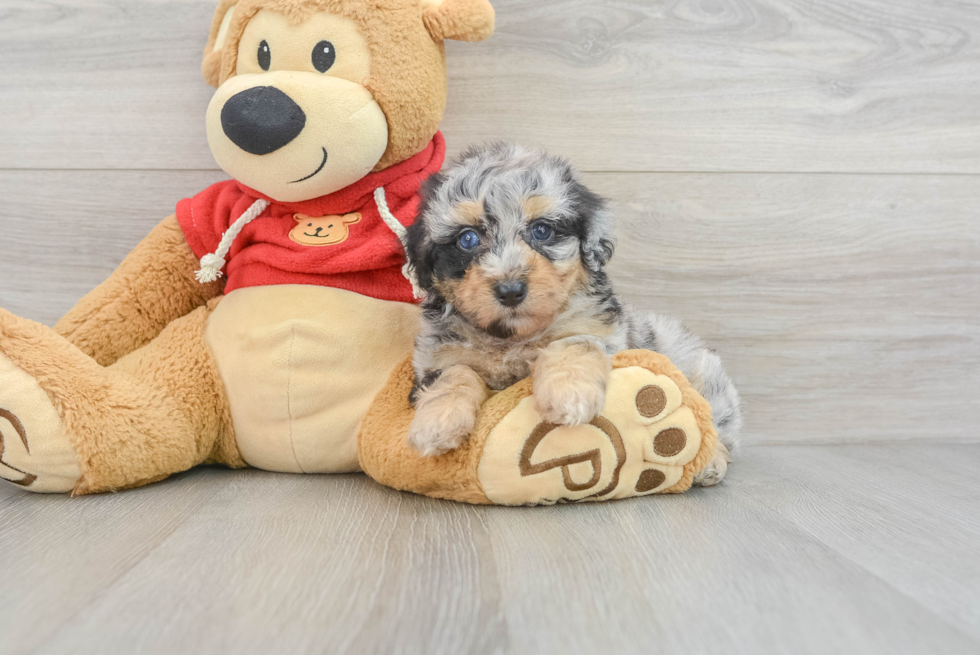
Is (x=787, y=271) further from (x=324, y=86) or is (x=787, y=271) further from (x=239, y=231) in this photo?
(x=239, y=231)

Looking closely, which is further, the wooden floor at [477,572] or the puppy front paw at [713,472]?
the puppy front paw at [713,472]

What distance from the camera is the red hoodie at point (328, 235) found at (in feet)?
5.83

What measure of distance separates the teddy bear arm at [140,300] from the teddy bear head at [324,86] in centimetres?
41

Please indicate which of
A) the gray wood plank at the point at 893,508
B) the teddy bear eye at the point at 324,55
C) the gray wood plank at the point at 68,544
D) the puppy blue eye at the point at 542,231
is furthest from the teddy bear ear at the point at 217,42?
the gray wood plank at the point at 893,508

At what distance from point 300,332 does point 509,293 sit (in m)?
0.62

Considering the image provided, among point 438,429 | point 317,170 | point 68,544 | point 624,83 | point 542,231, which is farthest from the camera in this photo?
point 624,83

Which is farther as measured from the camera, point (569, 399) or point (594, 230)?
point (594, 230)

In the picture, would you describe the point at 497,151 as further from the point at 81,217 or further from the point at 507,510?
the point at 81,217

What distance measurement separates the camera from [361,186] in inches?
71.2

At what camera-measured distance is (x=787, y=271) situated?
7.67 ft

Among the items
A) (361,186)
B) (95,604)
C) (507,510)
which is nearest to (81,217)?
(361,186)

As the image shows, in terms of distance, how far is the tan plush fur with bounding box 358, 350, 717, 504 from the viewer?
1.51 meters

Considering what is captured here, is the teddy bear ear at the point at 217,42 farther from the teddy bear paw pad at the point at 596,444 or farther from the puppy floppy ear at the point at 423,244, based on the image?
the teddy bear paw pad at the point at 596,444

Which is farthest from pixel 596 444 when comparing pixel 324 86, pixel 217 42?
pixel 217 42
